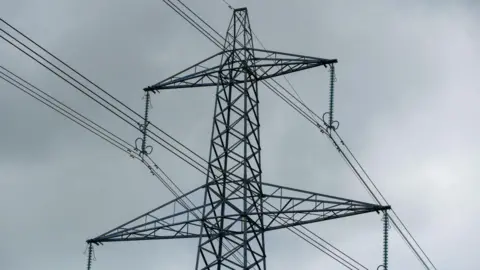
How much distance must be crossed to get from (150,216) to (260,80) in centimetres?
624

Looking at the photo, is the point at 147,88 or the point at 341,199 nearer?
the point at 341,199

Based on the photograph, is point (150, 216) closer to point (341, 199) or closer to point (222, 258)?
point (222, 258)

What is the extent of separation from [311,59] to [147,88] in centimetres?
591

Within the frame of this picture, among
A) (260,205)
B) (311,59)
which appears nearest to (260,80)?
(311,59)

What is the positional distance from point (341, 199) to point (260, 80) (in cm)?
615

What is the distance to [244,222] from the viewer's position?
4162cm

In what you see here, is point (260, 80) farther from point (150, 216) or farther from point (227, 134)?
point (150, 216)

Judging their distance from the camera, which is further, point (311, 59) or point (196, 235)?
point (311, 59)

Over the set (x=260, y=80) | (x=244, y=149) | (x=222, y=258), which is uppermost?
(x=260, y=80)

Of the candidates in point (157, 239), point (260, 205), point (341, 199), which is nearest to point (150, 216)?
point (157, 239)

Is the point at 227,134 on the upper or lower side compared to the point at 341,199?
upper

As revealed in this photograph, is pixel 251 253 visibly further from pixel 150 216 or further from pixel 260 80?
pixel 260 80

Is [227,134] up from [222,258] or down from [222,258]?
up

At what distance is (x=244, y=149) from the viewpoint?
43.1m
